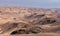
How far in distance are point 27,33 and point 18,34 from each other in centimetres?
92

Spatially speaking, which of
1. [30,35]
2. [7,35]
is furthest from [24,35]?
[7,35]

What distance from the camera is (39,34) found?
1834 centimetres

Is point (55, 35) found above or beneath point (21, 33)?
beneath

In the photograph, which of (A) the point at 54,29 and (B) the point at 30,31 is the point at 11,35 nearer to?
(B) the point at 30,31

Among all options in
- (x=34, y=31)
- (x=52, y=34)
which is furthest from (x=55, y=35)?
(x=34, y=31)

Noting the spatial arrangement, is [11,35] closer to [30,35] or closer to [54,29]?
[30,35]

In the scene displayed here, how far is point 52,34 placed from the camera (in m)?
18.0

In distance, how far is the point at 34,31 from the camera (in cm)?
1988

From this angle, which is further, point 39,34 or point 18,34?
point 18,34

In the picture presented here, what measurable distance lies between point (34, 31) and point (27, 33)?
0.72 metres

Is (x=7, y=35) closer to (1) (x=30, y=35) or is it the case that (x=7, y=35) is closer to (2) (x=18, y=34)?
(2) (x=18, y=34)

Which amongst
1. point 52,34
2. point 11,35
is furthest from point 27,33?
point 52,34

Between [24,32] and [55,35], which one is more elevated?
[24,32]

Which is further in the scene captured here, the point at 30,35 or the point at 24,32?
the point at 24,32
